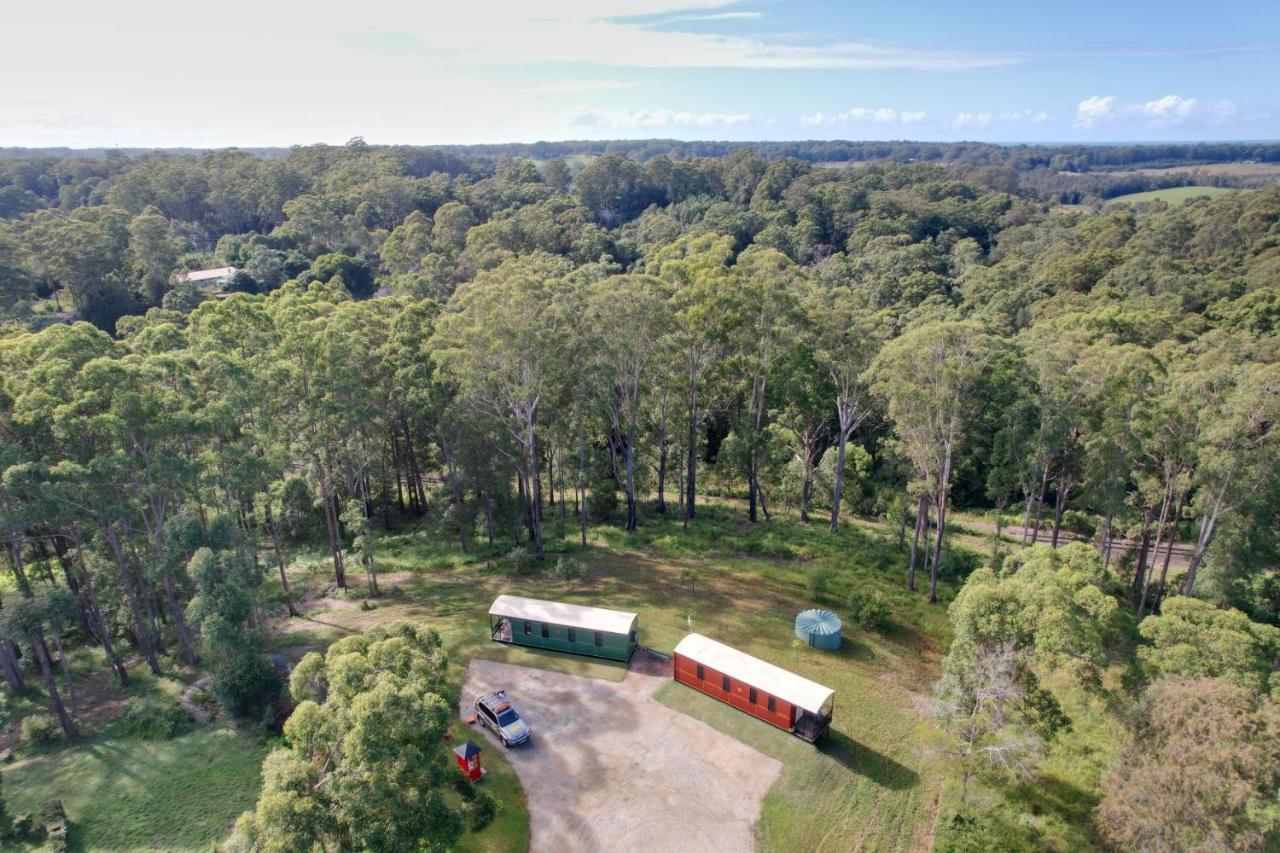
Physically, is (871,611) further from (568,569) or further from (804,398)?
(568,569)

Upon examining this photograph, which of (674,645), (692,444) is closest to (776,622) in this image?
(674,645)

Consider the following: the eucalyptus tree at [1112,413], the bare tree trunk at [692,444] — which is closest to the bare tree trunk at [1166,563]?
the eucalyptus tree at [1112,413]

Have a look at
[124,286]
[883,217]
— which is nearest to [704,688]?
[124,286]

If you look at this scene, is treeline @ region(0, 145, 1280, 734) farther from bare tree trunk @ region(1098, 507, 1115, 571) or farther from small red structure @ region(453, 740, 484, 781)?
small red structure @ region(453, 740, 484, 781)

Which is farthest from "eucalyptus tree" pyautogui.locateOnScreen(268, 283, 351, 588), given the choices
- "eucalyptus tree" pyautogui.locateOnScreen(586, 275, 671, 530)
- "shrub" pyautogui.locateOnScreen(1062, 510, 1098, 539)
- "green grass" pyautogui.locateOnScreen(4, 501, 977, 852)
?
"shrub" pyautogui.locateOnScreen(1062, 510, 1098, 539)

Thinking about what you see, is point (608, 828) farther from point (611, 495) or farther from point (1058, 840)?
point (611, 495)
